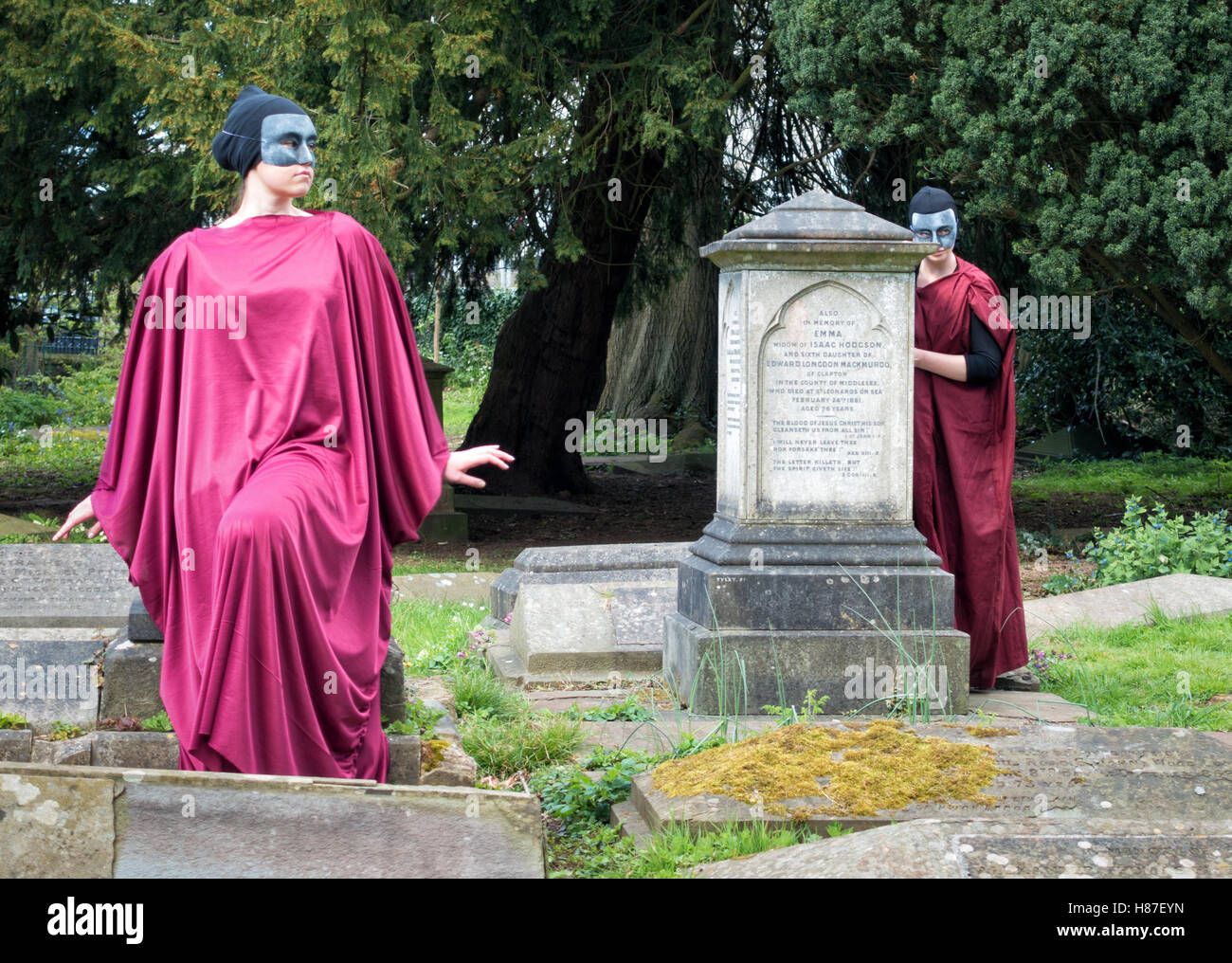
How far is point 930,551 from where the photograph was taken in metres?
5.60

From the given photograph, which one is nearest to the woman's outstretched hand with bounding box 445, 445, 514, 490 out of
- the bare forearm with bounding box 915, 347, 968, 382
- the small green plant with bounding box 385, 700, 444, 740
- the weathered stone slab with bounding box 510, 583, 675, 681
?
Result: the small green plant with bounding box 385, 700, 444, 740

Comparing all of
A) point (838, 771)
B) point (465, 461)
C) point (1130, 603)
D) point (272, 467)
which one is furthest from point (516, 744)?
point (1130, 603)

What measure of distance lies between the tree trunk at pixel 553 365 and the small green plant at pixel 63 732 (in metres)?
9.48

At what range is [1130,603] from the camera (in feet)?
24.6

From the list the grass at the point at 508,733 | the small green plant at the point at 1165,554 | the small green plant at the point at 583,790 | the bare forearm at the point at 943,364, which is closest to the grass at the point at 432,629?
the grass at the point at 508,733

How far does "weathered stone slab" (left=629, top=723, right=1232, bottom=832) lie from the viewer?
3600mm

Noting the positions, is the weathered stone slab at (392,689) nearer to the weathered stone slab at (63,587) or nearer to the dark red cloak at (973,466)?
the weathered stone slab at (63,587)

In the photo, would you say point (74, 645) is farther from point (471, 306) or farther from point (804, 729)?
point (471, 306)

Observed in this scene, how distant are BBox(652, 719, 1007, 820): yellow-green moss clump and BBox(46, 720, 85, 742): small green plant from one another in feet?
5.51

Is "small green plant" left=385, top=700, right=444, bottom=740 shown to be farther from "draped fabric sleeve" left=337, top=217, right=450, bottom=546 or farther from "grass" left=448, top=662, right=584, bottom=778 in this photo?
"draped fabric sleeve" left=337, top=217, right=450, bottom=546

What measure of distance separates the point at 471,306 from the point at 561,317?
5.98 ft

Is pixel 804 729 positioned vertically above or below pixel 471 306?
below

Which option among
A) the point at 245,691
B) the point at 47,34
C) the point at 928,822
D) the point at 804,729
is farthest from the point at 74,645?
the point at 47,34
